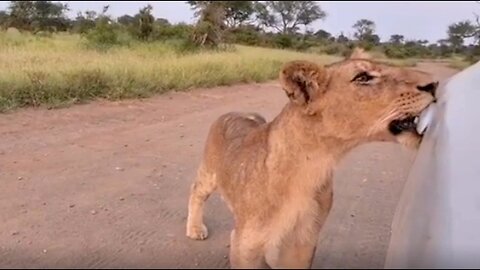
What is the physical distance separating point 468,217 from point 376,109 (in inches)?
29.0

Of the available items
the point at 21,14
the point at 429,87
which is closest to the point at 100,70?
the point at 21,14

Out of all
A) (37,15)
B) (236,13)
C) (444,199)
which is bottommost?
(37,15)

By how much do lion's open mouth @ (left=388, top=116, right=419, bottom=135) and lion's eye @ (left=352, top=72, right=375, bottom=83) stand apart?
208 mm

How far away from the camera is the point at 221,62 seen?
57.5 ft

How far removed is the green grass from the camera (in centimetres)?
1043

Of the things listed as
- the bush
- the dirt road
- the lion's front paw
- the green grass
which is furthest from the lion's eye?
the bush

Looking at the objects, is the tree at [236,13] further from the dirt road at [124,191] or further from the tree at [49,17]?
the dirt road at [124,191]

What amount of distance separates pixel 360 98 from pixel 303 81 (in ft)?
0.60

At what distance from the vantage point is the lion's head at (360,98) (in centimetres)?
214

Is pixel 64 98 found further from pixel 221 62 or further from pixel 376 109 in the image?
pixel 376 109

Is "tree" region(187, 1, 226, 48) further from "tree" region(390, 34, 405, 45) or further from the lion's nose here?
the lion's nose

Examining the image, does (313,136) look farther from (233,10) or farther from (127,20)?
(233,10)

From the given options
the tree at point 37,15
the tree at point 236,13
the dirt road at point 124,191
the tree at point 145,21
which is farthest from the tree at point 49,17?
the dirt road at point 124,191

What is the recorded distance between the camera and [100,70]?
475 inches
